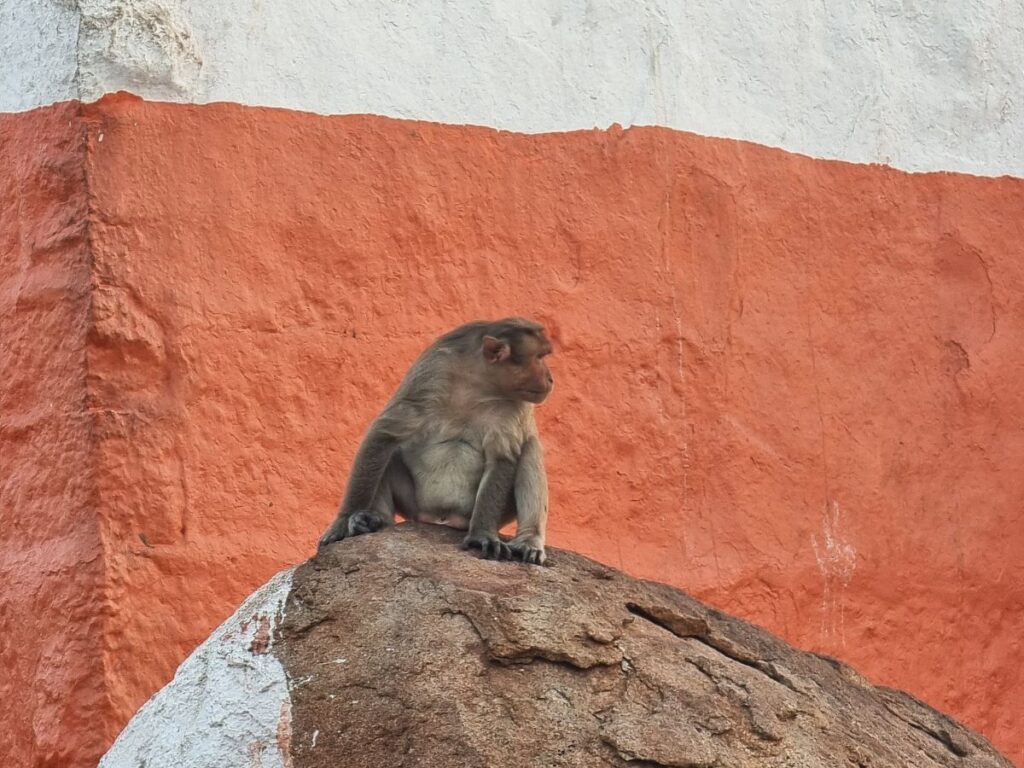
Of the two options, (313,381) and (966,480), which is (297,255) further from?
(966,480)

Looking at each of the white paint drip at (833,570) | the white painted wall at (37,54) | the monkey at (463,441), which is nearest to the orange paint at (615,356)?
the white paint drip at (833,570)

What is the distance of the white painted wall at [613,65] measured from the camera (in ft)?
22.7

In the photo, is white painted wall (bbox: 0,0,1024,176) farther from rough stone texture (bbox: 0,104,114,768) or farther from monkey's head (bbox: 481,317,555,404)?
monkey's head (bbox: 481,317,555,404)

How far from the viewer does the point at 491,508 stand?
17.3 ft

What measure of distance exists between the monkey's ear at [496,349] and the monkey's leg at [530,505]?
0.98 feet

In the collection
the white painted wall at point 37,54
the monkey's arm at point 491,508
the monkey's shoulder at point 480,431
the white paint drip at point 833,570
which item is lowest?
the white paint drip at point 833,570

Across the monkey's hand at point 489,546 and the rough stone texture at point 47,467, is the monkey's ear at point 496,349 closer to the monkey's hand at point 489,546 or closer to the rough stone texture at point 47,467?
the monkey's hand at point 489,546

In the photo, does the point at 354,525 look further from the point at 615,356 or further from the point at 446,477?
the point at 615,356

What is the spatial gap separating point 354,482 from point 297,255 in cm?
178

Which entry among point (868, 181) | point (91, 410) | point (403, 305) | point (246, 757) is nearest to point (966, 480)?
point (868, 181)

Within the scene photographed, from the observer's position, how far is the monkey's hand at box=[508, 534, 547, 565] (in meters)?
4.97

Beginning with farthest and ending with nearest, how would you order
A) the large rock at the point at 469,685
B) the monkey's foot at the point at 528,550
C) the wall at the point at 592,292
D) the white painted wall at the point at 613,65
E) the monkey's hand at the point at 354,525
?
the white painted wall at the point at 613,65, the wall at the point at 592,292, the monkey's hand at the point at 354,525, the monkey's foot at the point at 528,550, the large rock at the point at 469,685

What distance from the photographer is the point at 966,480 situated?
8.09m

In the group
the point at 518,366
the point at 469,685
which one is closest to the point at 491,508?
the point at 518,366
